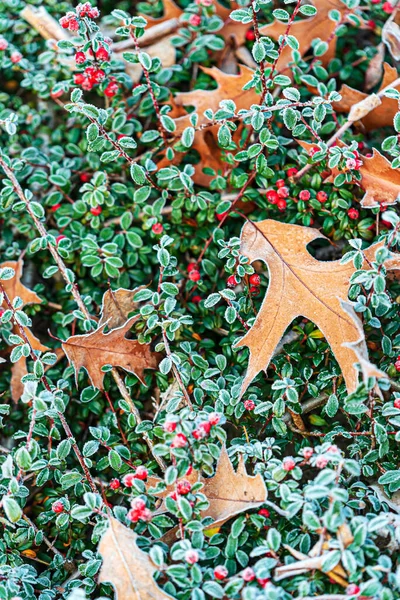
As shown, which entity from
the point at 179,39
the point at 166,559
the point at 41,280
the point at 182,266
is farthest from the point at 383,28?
the point at 166,559

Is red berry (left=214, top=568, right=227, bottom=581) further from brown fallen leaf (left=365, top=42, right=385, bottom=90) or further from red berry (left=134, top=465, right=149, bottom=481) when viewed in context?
brown fallen leaf (left=365, top=42, right=385, bottom=90)

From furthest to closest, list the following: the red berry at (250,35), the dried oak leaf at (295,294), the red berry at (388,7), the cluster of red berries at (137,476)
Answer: the red berry at (250,35)
the red berry at (388,7)
the dried oak leaf at (295,294)
the cluster of red berries at (137,476)

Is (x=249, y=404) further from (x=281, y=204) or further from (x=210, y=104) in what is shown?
(x=210, y=104)

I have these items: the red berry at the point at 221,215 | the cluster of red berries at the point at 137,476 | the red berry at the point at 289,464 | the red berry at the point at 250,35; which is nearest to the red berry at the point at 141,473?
the cluster of red berries at the point at 137,476

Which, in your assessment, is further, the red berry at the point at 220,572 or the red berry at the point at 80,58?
the red berry at the point at 80,58

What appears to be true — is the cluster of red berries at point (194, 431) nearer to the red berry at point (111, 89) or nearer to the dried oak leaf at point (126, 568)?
the dried oak leaf at point (126, 568)

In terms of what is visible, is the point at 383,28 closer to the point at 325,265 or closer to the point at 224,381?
the point at 325,265
